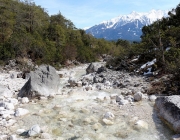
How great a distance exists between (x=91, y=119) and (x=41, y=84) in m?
5.20

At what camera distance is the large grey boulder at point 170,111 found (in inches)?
277

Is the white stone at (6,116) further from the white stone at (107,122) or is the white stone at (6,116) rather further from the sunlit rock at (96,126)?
the white stone at (107,122)

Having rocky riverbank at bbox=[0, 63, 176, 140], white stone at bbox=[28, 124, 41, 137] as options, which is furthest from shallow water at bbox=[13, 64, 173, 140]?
white stone at bbox=[28, 124, 41, 137]

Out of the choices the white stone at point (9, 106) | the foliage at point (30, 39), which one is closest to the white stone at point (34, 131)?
the white stone at point (9, 106)

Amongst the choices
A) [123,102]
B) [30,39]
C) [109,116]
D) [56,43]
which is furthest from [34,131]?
[56,43]

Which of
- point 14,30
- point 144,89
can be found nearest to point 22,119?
point 144,89

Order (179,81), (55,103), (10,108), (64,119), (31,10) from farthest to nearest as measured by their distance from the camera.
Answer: (31,10)
(179,81)
(55,103)
(10,108)
(64,119)

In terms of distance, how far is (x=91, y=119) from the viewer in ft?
27.1

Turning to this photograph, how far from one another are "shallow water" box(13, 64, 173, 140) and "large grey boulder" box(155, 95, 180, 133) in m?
0.25

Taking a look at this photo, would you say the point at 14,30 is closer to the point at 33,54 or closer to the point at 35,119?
the point at 33,54

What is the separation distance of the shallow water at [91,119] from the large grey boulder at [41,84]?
86cm

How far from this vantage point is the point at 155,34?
18.0m

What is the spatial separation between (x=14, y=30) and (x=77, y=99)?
83.6 feet

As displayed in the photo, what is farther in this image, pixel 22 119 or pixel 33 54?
pixel 33 54
